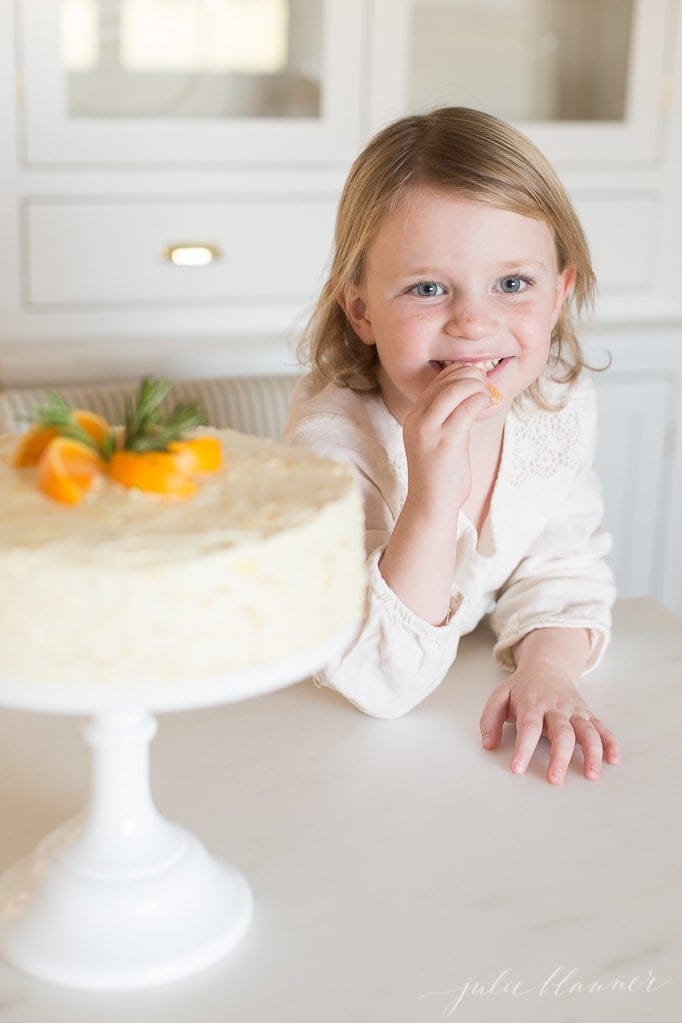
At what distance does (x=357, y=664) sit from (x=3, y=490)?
1.45 ft

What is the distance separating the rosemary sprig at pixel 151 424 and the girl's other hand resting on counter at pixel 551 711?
430mm

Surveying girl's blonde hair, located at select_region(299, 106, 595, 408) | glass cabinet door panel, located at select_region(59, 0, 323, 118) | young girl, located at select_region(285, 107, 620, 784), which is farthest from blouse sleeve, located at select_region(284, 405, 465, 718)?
glass cabinet door panel, located at select_region(59, 0, 323, 118)

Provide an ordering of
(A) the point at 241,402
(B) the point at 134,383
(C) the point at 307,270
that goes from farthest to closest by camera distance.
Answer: (C) the point at 307,270, (B) the point at 134,383, (A) the point at 241,402

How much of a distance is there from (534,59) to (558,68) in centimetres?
5

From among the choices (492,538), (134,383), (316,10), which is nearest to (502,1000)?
(492,538)

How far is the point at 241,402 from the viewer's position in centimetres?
179

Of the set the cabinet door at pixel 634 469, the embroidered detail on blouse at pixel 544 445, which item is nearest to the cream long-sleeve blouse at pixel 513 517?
the embroidered detail on blouse at pixel 544 445

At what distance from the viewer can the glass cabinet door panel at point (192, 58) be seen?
80.2 inches

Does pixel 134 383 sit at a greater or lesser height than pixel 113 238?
lesser

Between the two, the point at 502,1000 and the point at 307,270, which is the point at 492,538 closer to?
the point at 502,1000

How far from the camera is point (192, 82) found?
212 centimetres

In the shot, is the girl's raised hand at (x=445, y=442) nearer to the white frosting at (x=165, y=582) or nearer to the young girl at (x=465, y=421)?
the young girl at (x=465, y=421)

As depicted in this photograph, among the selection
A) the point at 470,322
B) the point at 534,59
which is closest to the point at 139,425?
the point at 470,322

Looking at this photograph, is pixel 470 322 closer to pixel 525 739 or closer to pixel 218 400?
pixel 525 739
